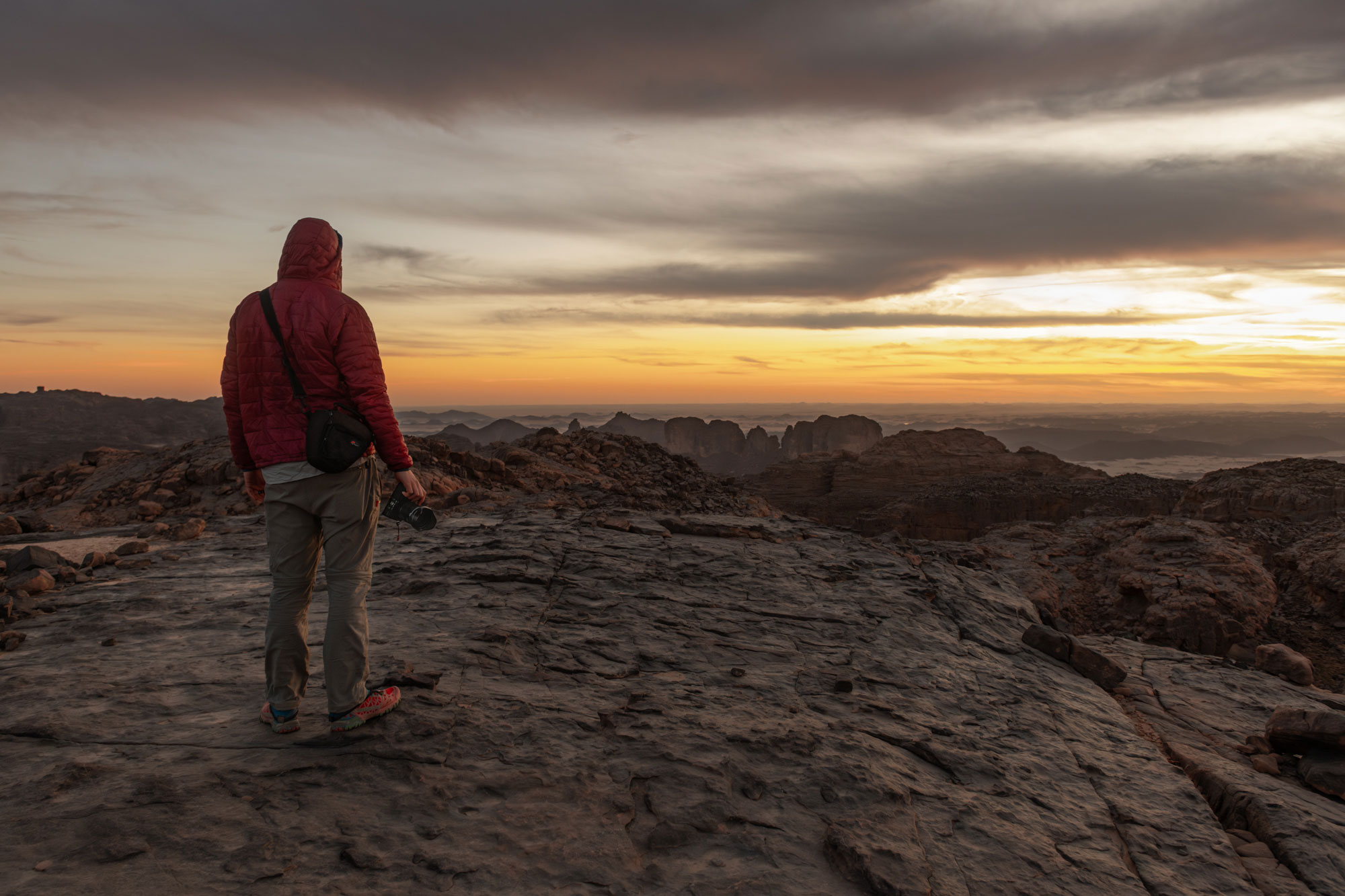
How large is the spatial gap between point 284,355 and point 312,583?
112cm

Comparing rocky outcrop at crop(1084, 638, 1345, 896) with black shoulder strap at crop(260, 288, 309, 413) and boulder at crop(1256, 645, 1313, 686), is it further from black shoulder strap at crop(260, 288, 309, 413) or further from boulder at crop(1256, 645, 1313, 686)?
black shoulder strap at crop(260, 288, 309, 413)

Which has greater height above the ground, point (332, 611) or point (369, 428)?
point (369, 428)

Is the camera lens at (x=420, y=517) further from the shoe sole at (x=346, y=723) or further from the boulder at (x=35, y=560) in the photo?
the boulder at (x=35, y=560)

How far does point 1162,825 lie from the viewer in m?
3.68

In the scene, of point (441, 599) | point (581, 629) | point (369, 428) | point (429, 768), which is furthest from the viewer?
point (441, 599)

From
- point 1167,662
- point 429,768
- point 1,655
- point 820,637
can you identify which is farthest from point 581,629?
point 1167,662

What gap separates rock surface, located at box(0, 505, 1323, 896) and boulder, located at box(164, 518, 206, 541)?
5.57 feet

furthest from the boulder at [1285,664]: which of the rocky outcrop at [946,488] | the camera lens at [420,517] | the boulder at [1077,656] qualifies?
the rocky outcrop at [946,488]

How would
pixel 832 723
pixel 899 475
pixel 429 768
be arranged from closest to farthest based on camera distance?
pixel 429 768
pixel 832 723
pixel 899 475

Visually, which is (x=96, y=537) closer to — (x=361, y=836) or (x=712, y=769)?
(x=361, y=836)

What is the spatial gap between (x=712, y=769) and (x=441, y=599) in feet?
11.2

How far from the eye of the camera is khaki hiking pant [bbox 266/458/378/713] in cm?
327

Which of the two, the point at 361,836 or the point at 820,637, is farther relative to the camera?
the point at 820,637

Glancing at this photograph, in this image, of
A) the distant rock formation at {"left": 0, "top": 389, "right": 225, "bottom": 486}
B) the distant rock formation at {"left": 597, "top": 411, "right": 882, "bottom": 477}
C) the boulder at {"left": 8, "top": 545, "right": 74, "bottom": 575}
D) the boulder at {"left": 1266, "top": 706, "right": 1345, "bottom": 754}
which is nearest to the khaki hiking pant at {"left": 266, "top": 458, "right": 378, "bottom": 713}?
the boulder at {"left": 8, "top": 545, "right": 74, "bottom": 575}
